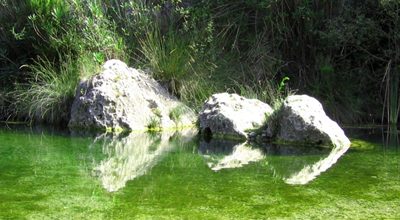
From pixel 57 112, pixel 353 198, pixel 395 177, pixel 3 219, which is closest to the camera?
pixel 3 219

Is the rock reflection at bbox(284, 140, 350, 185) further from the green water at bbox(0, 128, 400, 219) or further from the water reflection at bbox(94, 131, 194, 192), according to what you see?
the water reflection at bbox(94, 131, 194, 192)

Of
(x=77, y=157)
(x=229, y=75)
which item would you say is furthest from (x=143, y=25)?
(x=77, y=157)

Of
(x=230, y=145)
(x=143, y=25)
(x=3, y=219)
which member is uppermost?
(x=143, y=25)

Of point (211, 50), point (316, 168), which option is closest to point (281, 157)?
point (316, 168)

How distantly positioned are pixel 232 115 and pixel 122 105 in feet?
4.80

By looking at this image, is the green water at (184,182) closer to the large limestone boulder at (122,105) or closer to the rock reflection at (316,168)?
the rock reflection at (316,168)

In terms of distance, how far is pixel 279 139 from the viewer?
6.89m

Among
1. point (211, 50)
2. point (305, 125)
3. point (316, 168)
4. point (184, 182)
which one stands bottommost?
point (184, 182)

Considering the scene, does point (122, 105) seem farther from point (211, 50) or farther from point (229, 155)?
point (229, 155)

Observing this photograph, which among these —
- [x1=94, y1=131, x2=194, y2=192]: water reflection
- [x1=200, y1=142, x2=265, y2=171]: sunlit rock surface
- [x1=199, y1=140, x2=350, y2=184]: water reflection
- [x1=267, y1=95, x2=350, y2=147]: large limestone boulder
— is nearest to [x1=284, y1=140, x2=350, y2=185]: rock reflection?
[x1=199, y1=140, x2=350, y2=184]: water reflection

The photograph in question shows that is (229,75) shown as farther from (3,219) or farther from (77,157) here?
(3,219)

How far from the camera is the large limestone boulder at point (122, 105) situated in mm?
7812

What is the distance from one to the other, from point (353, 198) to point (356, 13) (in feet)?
17.6

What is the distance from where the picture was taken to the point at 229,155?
233 inches
